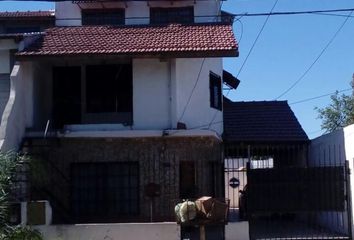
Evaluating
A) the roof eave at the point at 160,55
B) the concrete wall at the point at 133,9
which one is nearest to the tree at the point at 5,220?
the roof eave at the point at 160,55

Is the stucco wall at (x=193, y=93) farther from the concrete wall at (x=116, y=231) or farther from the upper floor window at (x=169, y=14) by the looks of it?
the concrete wall at (x=116, y=231)

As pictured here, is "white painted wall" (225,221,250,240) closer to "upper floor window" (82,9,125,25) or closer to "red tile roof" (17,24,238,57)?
"red tile roof" (17,24,238,57)

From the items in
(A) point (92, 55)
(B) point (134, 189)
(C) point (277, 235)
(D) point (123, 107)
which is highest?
(A) point (92, 55)

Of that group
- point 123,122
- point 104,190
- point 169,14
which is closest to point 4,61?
point 123,122

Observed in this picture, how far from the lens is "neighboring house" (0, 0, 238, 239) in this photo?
20.0m

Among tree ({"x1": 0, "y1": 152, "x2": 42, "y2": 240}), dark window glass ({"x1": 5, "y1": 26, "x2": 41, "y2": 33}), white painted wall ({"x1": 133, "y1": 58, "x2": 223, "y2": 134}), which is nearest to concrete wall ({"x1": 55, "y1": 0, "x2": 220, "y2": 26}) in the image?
dark window glass ({"x1": 5, "y1": 26, "x2": 41, "y2": 33})

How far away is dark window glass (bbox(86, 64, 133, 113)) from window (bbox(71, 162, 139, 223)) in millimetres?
2239

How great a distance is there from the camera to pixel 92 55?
65.3ft

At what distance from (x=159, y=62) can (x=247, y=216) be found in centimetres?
591

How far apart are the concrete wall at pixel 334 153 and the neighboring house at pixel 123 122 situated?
353cm

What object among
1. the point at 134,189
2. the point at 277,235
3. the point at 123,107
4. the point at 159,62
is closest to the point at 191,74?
the point at 159,62

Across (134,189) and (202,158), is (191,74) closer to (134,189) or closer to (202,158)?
(202,158)

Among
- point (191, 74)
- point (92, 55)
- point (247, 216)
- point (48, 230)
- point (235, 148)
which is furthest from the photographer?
point (235, 148)

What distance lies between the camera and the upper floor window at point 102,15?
26.1 meters
